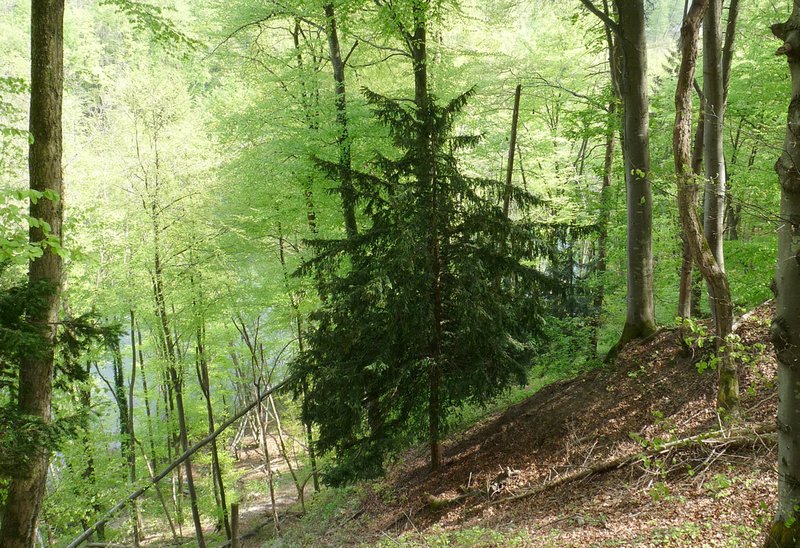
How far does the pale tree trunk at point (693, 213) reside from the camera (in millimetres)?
4527

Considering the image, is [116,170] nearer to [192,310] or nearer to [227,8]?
[192,310]

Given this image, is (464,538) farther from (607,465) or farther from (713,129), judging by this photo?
(713,129)

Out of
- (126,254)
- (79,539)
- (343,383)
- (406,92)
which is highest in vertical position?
(406,92)

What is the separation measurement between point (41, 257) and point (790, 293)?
20.9 ft

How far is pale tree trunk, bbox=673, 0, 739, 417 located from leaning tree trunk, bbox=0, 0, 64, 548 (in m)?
6.20

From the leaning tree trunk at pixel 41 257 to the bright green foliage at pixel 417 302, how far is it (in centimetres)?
382

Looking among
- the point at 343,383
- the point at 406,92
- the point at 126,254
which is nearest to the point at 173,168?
the point at 126,254

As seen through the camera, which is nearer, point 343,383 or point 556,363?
point 343,383

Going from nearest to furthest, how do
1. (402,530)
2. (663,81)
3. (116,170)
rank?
1. (402,530)
2. (116,170)
3. (663,81)

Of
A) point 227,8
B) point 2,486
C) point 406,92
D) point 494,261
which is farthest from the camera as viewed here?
point 406,92

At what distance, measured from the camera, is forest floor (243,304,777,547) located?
4.31m

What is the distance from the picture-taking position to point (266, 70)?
13.4 meters

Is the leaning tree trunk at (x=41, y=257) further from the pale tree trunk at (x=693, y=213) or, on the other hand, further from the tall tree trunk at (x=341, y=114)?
the pale tree trunk at (x=693, y=213)

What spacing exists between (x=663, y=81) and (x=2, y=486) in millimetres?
22813
